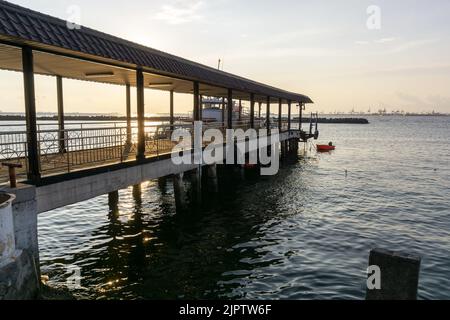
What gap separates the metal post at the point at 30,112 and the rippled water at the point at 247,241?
11.9 ft

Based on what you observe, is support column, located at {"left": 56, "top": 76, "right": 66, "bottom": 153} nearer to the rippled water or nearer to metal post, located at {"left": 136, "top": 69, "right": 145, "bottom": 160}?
the rippled water

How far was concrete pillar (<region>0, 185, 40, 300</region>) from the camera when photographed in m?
6.61

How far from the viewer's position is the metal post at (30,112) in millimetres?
9227

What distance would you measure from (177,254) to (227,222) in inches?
177

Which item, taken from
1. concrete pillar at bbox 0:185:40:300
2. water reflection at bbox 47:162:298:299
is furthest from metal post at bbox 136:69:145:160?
concrete pillar at bbox 0:185:40:300

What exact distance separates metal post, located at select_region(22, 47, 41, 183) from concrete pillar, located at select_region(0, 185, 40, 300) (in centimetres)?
123

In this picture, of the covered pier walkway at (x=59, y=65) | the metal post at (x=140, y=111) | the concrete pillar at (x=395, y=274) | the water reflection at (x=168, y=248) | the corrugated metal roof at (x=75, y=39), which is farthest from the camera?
the metal post at (x=140, y=111)

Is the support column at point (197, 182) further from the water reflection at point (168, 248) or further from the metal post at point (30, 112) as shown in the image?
the metal post at point (30, 112)

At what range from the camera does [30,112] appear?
942 centimetres

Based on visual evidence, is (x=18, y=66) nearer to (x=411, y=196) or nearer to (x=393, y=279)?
(x=393, y=279)

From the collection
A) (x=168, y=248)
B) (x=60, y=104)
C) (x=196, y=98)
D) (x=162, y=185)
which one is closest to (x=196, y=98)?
(x=196, y=98)

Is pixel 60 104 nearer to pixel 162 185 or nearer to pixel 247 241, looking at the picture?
pixel 162 185

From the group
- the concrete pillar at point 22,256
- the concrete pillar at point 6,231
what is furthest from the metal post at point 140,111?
the concrete pillar at point 6,231
